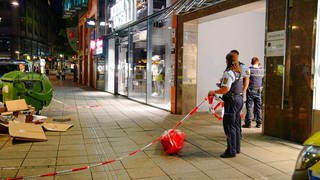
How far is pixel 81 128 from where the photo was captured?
28.6 feet

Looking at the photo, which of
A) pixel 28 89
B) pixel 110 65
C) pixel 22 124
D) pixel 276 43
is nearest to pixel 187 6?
pixel 276 43

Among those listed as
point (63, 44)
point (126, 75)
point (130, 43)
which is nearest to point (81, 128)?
point (130, 43)

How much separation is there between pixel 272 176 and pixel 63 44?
46216 millimetres

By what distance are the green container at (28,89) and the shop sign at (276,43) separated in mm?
6565

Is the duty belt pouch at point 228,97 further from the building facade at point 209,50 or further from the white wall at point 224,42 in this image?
the white wall at point 224,42

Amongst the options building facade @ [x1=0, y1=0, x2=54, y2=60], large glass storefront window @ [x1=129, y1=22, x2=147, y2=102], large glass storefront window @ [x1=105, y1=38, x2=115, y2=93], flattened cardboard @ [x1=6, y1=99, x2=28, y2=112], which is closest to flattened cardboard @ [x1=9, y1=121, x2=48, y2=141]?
flattened cardboard @ [x1=6, y1=99, x2=28, y2=112]

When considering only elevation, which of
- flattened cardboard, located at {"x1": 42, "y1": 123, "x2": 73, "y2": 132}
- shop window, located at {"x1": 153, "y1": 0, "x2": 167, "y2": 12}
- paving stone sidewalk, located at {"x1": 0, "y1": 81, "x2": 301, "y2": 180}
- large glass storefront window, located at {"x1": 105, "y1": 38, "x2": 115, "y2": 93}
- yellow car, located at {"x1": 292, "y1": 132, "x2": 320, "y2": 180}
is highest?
shop window, located at {"x1": 153, "y1": 0, "x2": 167, "y2": 12}

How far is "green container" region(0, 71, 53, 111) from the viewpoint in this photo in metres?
10.1

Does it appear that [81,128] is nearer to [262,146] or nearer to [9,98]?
[9,98]

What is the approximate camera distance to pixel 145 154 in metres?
6.14

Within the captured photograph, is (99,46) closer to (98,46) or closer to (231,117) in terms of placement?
(98,46)

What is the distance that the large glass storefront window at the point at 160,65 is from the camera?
1293 centimetres

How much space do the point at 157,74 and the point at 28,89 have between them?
539 cm

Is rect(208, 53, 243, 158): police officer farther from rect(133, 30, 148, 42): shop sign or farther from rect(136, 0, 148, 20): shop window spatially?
rect(136, 0, 148, 20): shop window
